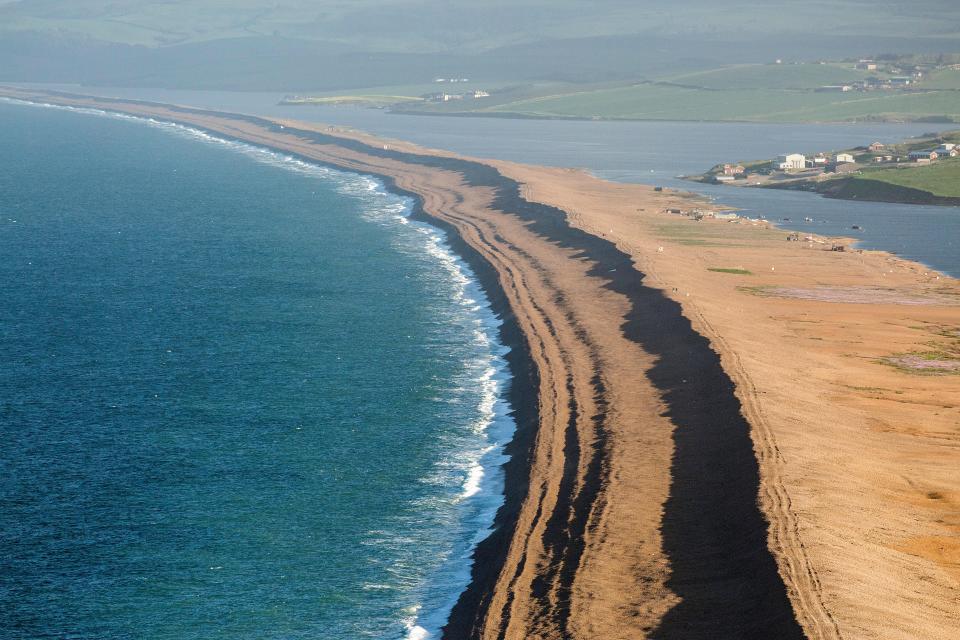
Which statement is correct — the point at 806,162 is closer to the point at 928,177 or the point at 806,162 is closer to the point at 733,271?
the point at 928,177

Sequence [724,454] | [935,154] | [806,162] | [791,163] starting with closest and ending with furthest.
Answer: [724,454]
[935,154]
[791,163]
[806,162]

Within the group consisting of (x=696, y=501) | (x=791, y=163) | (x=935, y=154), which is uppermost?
(x=935, y=154)

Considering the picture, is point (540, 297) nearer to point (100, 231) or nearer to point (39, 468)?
point (39, 468)

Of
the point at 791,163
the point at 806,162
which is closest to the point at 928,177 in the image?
the point at 791,163

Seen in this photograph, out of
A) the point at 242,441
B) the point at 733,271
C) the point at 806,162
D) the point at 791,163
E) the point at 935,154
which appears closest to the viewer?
the point at 242,441

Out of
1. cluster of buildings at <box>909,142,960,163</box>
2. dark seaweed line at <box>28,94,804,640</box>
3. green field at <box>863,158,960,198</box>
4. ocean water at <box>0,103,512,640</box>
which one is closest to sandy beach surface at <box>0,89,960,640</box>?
dark seaweed line at <box>28,94,804,640</box>

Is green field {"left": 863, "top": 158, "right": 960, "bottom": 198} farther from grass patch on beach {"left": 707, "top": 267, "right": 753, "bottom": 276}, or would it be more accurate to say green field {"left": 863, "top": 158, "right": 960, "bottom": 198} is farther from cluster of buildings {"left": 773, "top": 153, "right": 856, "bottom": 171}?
grass patch on beach {"left": 707, "top": 267, "right": 753, "bottom": 276}

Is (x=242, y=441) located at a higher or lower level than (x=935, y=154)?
lower

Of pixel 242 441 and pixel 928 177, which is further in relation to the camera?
pixel 928 177
